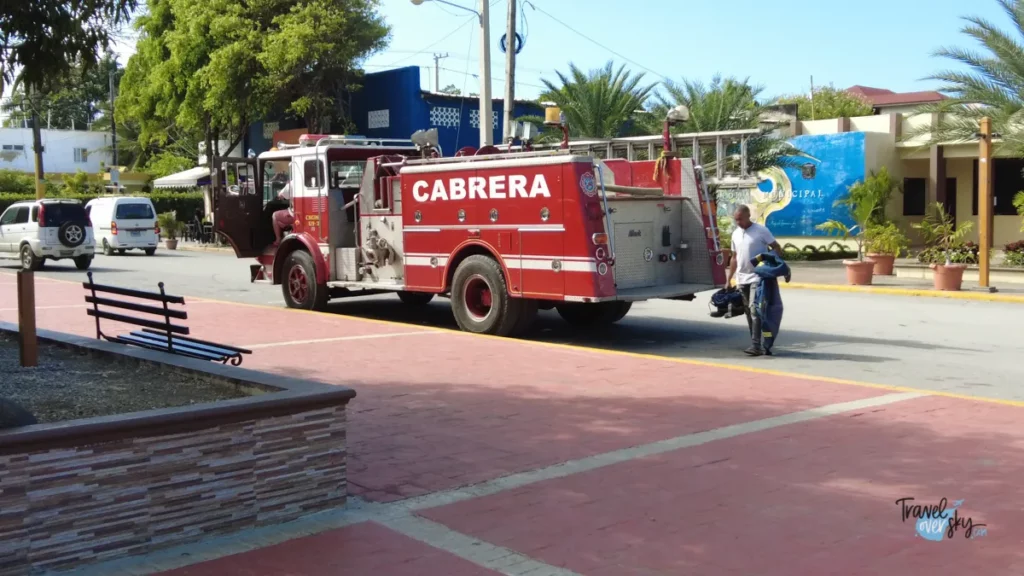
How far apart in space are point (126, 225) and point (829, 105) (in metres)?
42.5

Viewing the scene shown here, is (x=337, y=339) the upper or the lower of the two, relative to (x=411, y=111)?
lower

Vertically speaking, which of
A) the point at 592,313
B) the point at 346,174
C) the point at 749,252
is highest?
the point at 346,174

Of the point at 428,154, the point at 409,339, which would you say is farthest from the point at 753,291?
the point at 428,154

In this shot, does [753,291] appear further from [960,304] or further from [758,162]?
[758,162]

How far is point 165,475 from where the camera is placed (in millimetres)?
5262

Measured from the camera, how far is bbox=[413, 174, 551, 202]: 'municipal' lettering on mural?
12.2 m

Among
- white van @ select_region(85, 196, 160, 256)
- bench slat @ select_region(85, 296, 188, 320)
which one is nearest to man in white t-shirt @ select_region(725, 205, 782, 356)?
bench slat @ select_region(85, 296, 188, 320)

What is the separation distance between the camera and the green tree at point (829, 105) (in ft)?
180

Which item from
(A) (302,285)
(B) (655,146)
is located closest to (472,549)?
(B) (655,146)

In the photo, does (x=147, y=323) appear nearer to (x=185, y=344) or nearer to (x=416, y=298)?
(x=185, y=344)

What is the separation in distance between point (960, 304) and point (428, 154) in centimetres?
936

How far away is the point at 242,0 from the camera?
118ft

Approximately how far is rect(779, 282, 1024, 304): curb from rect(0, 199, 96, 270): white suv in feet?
56.6

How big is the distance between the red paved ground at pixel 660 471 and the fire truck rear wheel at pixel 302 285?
496cm
